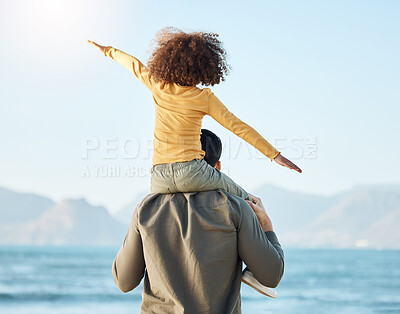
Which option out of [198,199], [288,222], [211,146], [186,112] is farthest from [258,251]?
[288,222]

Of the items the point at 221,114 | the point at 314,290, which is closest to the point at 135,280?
the point at 221,114

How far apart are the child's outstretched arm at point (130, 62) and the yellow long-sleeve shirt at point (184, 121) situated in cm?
8

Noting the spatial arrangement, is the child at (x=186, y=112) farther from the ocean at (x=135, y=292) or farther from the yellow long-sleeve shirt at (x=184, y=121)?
the ocean at (x=135, y=292)

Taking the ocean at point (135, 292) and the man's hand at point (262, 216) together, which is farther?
the ocean at point (135, 292)

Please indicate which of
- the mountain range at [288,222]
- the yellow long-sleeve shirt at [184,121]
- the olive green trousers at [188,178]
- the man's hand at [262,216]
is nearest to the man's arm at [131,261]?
the olive green trousers at [188,178]

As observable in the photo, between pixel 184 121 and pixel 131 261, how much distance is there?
467 mm

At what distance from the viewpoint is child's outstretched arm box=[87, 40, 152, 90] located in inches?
76.1

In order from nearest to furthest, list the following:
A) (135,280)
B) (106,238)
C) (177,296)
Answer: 1. (177,296)
2. (135,280)
3. (106,238)

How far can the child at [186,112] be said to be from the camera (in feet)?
5.90

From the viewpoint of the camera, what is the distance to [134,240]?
1.87 m

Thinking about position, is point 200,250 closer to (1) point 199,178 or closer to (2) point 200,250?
(2) point 200,250

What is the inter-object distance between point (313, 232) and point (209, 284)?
67.2 meters

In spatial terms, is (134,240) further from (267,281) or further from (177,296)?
(267,281)

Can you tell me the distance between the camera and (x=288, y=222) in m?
79.2
